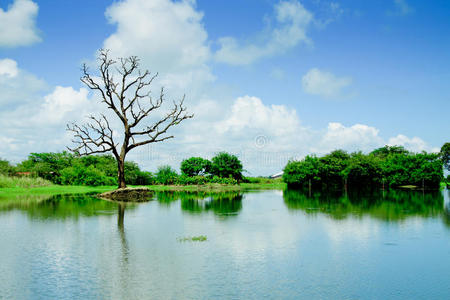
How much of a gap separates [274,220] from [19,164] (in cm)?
4493

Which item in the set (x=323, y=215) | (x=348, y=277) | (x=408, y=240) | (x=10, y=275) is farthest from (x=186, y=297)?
(x=323, y=215)

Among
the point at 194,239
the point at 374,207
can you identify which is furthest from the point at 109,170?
the point at 194,239

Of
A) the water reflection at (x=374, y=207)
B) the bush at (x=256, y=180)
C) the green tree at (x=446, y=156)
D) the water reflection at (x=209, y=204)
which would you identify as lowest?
the water reflection at (x=374, y=207)

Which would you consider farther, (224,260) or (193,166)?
(193,166)

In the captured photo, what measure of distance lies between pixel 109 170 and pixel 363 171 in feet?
112

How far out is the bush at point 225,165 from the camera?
57062 millimetres

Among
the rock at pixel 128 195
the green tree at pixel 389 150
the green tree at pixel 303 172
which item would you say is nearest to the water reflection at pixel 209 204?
the rock at pixel 128 195

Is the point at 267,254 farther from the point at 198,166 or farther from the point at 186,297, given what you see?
the point at 198,166

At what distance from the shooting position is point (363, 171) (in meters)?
53.1

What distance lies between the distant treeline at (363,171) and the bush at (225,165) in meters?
7.69

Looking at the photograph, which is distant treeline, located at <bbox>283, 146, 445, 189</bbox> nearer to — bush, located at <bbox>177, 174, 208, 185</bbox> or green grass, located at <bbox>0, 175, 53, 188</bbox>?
bush, located at <bbox>177, 174, 208, 185</bbox>

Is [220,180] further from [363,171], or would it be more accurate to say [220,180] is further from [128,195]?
[128,195]

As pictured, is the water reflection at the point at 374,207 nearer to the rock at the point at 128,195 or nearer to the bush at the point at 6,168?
the rock at the point at 128,195

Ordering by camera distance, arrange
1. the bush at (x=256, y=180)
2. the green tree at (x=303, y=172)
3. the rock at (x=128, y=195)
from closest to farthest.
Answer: the rock at (x=128, y=195), the green tree at (x=303, y=172), the bush at (x=256, y=180)
